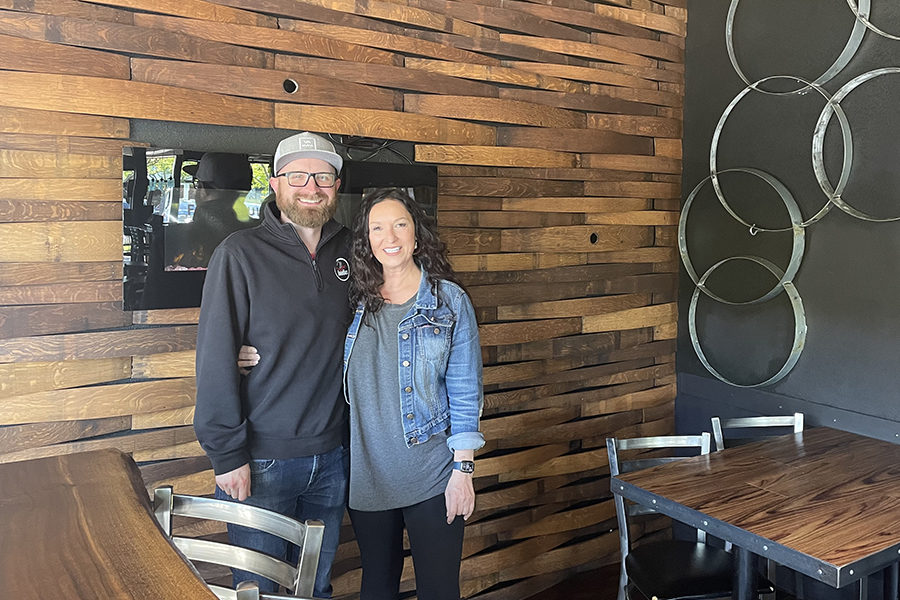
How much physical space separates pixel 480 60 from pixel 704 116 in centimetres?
112

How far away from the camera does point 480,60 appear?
288cm

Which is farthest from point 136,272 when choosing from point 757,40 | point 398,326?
point 757,40

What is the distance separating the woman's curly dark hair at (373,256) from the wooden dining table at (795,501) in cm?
82

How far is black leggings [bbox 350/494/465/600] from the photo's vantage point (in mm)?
2018

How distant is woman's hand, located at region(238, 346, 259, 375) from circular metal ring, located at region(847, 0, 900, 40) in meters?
2.34

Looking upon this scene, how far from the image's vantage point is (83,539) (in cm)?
125

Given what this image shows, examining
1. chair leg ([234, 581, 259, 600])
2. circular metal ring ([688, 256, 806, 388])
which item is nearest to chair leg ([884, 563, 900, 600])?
circular metal ring ([688, 256, 806, 388])

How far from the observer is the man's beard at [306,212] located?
206 cm

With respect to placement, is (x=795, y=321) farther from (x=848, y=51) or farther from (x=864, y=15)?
(x=864, y=15)

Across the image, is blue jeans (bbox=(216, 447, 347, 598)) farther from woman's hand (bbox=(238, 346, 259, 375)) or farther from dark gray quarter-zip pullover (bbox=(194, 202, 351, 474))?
woman's hand (bbox=(238, 346, 259, 375))

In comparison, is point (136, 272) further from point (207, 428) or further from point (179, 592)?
point (179, 592)

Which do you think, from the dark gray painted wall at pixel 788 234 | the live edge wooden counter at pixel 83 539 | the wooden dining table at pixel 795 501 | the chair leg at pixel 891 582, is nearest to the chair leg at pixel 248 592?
→ the live edge wooden counter at pixel 83 539

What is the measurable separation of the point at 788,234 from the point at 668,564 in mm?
1410

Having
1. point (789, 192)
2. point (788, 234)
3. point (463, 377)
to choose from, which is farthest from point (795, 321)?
point (463, 377)
